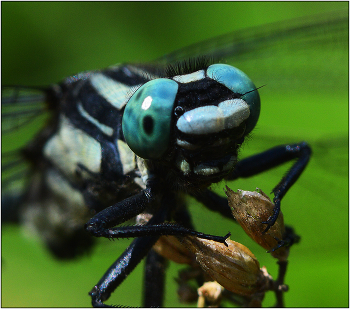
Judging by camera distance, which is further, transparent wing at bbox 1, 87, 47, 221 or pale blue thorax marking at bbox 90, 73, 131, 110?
transparent wing at bbox 1, 87, 47, 221

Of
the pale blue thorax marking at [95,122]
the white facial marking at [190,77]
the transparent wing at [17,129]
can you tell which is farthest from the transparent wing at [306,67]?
the white facial marking at [190,77]

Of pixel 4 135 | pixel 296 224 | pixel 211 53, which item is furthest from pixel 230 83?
pixel 4 135

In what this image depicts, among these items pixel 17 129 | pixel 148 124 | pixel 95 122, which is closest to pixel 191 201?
pixel 95 122

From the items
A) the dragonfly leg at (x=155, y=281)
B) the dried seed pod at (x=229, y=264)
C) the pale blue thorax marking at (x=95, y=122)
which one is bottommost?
the dragonfly leg at (x=155, y=281)

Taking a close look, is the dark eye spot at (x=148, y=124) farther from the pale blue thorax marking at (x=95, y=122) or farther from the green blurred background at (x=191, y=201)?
the green blurred background at (x=191, y=201)

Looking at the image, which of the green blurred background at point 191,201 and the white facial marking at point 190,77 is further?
the green blurred background at point 191,201

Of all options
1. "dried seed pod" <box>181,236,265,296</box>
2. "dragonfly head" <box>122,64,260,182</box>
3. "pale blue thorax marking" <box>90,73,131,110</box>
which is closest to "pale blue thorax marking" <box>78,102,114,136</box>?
"pale blue thorax marking" <box>90,73,131,110</box>

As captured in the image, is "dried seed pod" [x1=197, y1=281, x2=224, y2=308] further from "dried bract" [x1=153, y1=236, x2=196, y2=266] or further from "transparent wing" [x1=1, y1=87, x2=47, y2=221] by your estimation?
"transparent wing" [x1=1, y1=87, x2=47, y2=221]
